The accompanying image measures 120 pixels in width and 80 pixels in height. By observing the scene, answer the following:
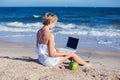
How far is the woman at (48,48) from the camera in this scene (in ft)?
21.6

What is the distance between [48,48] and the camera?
22.0 ft

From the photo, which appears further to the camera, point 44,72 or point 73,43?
point 73,43

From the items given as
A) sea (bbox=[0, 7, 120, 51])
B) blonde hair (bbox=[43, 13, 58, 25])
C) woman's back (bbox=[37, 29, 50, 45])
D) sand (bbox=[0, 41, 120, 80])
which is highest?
blonde hair (bbox=[43, 13, 58, 25])

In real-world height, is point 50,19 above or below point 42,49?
above

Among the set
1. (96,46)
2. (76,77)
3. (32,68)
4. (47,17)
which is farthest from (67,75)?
(96,46)

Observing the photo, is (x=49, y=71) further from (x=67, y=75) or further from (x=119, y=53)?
(x=119, y=53)

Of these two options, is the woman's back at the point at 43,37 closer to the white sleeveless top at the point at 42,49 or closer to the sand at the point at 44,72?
the white sleeveless top at the point at 42,49

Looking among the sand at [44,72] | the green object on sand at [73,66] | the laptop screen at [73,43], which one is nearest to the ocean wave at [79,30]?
the laptop screen at [73,43]

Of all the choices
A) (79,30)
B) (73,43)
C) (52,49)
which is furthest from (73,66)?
(79,30)

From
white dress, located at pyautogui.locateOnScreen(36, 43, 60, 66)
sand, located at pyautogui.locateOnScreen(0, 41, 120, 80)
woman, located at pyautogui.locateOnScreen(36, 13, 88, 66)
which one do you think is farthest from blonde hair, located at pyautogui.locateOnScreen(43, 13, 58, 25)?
sand, located at pyautogui.locateOnScreen(0, 41, 120, 80)

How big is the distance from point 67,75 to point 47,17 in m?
1.23

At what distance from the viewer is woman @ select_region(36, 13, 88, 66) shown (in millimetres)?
6598

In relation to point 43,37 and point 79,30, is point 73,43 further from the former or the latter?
point 79,30

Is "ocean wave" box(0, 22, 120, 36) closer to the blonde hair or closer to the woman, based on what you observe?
the woman
